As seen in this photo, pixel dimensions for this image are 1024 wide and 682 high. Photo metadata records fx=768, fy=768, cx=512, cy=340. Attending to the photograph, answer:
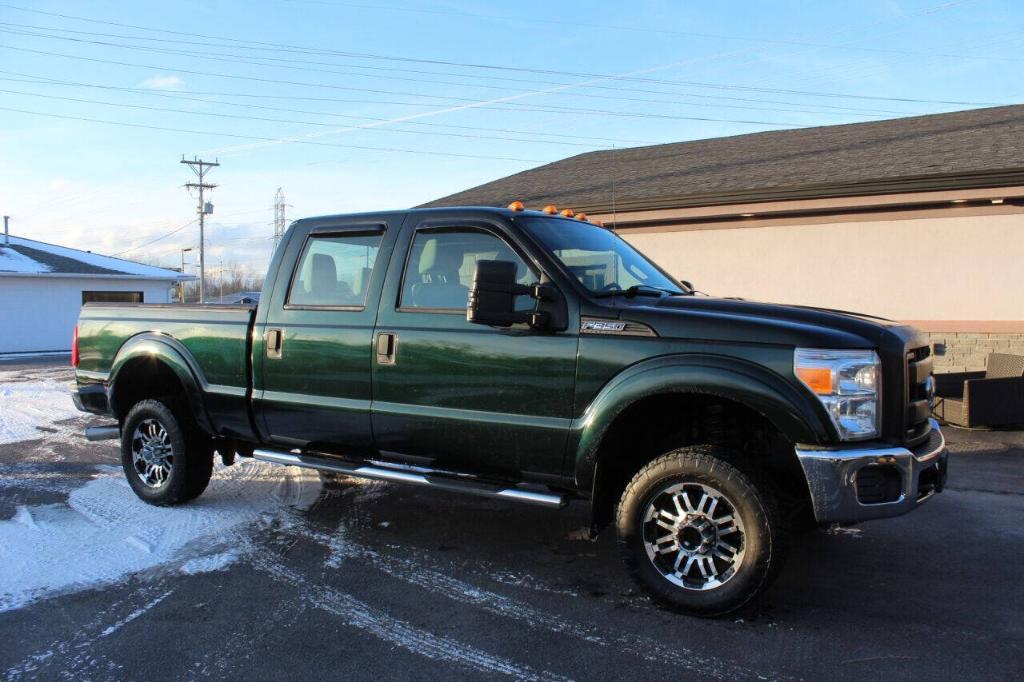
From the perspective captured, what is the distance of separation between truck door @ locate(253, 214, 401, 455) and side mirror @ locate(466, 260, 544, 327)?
3.23 ft

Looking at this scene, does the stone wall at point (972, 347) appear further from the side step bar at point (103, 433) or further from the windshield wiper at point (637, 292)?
the side step bar at point (103, 433)

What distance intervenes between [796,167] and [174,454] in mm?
10385

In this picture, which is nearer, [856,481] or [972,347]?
[856,481]

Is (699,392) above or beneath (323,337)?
beneath

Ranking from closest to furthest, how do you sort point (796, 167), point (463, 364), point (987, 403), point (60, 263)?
point (463, 364)
point (987, 403)
point (796, 167)
point (60, 263)

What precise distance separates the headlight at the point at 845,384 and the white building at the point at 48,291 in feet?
96.0

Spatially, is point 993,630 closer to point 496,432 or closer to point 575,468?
point 575,468

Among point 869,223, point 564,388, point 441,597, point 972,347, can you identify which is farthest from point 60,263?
point 564,388

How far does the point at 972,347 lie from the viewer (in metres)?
10.6

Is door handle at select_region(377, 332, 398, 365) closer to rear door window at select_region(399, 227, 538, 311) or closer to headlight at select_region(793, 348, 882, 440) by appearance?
rear door window at select_region(399, 227, 538, 311)

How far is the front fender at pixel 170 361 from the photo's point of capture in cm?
540

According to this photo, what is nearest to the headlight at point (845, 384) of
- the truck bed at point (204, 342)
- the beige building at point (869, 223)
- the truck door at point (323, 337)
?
the truck door at point (323, 337)

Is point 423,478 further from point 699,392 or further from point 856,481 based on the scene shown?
point 856,481

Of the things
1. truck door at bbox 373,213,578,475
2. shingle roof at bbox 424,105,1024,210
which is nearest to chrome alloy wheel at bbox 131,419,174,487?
truck door at bbox 373,213,578,475
